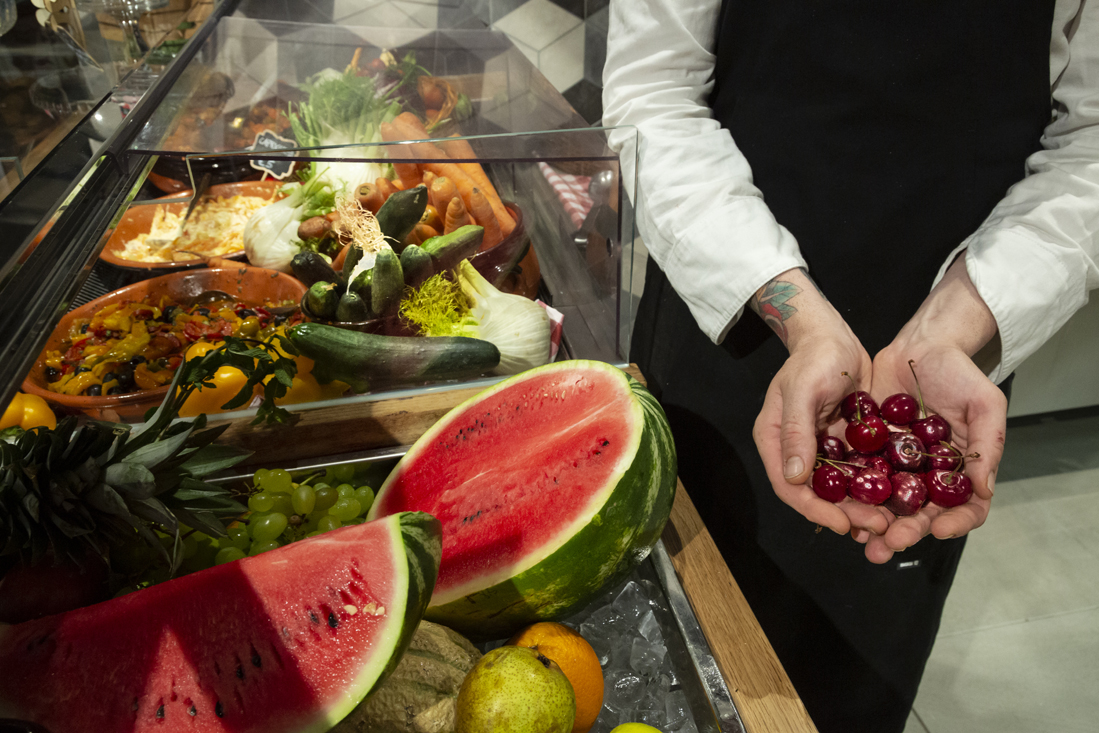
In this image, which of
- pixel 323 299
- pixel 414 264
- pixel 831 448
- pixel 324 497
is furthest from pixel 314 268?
pixel 831 448

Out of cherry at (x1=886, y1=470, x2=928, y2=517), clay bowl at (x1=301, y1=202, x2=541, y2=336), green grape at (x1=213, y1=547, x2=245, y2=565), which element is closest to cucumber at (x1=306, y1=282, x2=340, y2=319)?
clay bowl at (x1=301, y1=202, x2=541, y2=336)

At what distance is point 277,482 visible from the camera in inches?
35.4

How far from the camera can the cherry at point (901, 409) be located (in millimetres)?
994

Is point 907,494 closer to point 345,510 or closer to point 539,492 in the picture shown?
point 539,492

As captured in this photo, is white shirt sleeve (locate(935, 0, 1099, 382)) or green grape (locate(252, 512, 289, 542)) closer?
green grape (locate(252, 512, 289, 542))

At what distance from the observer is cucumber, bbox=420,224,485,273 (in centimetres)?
112

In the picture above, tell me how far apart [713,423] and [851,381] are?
1.16 ft

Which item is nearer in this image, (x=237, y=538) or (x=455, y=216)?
(x=237, y=538)

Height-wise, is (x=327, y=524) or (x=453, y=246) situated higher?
(x=453, y=246)

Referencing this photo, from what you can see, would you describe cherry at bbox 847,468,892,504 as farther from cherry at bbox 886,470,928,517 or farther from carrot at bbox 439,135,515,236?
carrot at bbox 439,135,515,236

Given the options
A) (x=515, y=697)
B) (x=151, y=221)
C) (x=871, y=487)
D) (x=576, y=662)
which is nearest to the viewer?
(x=515, y=697)

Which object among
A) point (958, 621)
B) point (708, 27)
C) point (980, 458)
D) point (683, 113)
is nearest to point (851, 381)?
point (980, 458)

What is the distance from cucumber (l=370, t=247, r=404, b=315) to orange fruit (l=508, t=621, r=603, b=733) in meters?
0.57

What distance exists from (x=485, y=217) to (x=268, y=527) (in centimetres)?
64
